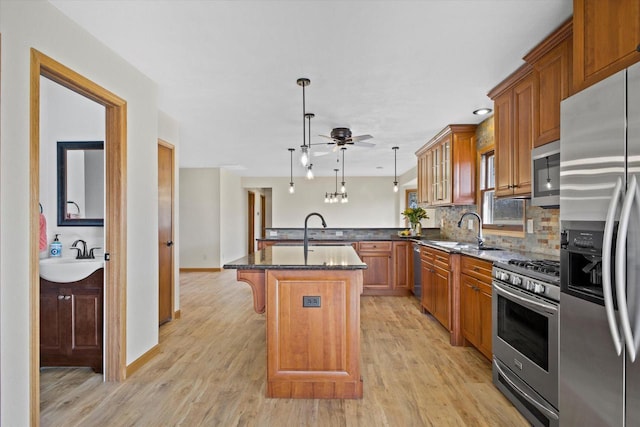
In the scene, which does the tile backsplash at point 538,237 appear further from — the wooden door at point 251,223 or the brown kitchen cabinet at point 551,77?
the wooden door at point 251,223

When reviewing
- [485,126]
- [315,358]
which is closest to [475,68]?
[485,126]

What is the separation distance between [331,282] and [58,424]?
1.85m

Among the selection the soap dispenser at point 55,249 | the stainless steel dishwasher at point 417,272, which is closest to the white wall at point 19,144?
the soap dispenser at point 55,249

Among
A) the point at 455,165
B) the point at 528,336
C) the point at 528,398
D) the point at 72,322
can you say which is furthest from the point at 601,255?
the point at 72,322

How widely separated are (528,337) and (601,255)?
86 centimetres

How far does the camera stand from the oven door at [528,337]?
193 centimetres

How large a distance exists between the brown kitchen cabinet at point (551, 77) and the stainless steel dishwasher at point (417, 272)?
257cm

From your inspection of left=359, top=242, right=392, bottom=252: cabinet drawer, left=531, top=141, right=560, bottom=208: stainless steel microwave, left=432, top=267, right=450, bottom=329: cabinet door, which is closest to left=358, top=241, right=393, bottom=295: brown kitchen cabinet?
left=359, top=242, right=392, bottom=252: cabinet drawer

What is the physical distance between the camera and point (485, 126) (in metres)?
4.22

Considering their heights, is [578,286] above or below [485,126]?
below

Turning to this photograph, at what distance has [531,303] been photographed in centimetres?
210

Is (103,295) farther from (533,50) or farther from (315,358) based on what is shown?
(533,50)

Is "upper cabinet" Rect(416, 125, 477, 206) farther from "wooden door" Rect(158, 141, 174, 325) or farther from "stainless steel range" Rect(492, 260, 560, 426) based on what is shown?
"wooden door" Rect(158, 141, 174, 325)

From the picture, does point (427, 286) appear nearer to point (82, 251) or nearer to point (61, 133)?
point (82, 251)
